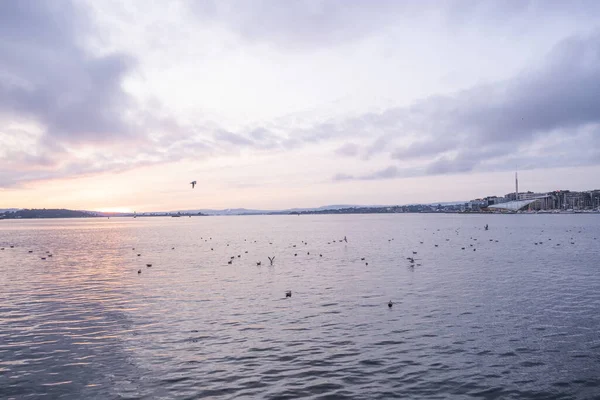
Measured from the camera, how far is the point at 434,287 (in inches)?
1534

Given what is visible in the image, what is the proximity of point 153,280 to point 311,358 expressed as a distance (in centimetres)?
2935

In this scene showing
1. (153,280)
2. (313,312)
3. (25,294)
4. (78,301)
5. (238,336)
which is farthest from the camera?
(153,280)

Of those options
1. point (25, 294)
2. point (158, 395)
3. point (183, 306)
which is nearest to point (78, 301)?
point (25, 294)

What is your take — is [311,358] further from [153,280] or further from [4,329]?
[153,280]

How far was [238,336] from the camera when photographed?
80.6ft

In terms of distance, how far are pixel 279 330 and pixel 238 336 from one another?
253 centimetres

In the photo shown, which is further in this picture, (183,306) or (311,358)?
(183,306)

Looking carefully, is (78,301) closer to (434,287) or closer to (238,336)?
(238,336)

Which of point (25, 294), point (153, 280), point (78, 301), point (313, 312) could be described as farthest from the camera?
point (153, 280)

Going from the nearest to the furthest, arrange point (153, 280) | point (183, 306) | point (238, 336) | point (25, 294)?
point (238, 336)
point (183, 306)
point (25, 294)
point (153, 280)

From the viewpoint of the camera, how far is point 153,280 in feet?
150

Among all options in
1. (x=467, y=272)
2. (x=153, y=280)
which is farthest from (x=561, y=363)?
(x=153, y=280)

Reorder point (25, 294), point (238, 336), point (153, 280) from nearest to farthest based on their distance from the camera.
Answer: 1. point (238, 336)
2. point (25, 294)
3. point (153, 280)

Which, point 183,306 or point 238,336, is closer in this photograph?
point 238,336
